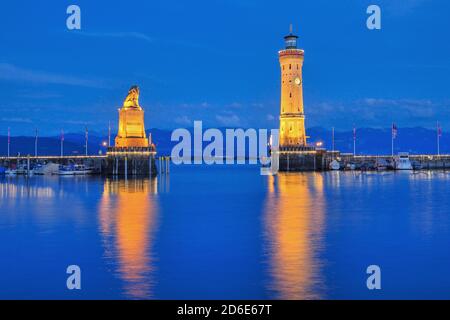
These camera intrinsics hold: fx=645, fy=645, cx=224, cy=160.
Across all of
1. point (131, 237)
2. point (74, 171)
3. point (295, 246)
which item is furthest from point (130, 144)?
point (295, 246)

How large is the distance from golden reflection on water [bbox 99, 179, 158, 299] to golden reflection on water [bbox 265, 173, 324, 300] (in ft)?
14.0

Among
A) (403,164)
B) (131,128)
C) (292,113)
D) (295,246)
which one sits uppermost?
(292,113)

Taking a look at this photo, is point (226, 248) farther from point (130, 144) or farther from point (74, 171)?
point (74, 171)

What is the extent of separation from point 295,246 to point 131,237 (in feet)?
26.2

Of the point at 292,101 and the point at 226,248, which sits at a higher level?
the point at 292,101

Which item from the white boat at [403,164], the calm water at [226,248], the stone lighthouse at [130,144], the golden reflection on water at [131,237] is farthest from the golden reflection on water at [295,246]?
the white boat at [403,164]

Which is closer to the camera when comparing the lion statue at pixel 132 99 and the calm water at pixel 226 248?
the calm water at pixel 226 248

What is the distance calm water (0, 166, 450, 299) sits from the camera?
20.0 meters

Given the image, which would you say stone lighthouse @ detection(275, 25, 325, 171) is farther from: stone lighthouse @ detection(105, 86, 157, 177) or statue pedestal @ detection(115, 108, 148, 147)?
statue pedestal @ detection(115, 108, 148, 147)

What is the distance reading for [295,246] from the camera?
27188 millimetres

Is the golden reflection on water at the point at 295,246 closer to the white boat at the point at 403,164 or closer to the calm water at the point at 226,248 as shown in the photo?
the calm water at the point at 226,248

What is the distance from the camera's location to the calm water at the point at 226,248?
1995 centimetres

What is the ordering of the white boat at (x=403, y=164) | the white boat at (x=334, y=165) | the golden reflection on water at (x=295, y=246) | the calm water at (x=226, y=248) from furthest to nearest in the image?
1. the white boat at (x=334, y=165)
2. the white boat at (x=403, y=164)
3. the calm water at (x=226, y=248)
4. the golden reflection on water at (x=295, y=246)

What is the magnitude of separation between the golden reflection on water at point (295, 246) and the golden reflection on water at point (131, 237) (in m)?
4.27
